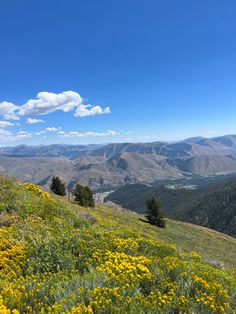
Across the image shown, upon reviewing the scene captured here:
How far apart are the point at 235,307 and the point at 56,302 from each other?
3947 mm

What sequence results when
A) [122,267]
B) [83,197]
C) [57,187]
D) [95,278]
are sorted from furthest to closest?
1. [57,187]
2. [83,197]
3. [122,267]
4. [95,278]

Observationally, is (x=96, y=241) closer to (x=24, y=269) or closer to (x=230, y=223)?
(x=24, y=269)

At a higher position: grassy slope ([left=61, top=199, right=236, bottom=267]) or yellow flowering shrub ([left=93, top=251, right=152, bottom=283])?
yellow flowering shrub ([left=93, top=251, right=152, bottom=283])

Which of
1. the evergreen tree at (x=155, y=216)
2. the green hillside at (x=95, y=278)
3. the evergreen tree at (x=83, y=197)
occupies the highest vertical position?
the green hillside at (x=95, y=278)

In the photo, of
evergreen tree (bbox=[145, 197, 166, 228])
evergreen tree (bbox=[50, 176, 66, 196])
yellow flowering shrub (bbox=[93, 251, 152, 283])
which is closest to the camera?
yellow flowering shrub (bbox=[93, 251, 152, 283])

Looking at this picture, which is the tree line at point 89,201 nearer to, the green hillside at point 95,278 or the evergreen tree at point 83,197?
the evergreen tree at point 83,197

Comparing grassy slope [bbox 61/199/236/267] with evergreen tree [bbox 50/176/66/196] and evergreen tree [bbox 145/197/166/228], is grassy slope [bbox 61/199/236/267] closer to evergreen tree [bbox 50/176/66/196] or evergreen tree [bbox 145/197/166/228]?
evergreen tree [bbox 145/197/166/228]

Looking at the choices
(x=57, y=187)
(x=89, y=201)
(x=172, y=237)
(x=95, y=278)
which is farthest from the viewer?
(x=57, y=187)

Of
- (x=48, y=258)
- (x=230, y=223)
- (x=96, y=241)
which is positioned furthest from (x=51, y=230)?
(x=230, y=223)

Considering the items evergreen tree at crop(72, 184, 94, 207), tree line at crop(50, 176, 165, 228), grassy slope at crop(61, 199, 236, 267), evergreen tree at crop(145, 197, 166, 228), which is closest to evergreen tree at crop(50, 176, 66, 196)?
tree line at crop(50, 176, 165, 228)

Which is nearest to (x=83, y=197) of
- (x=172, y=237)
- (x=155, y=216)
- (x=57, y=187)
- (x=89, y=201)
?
(x=89, y=201)

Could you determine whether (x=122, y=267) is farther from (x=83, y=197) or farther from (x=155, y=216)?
(x=155, y=216)

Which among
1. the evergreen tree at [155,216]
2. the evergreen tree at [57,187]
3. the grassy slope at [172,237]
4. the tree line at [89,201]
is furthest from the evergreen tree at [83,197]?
the evergreen tree at [155,216]

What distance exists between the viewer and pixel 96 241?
10.0m
